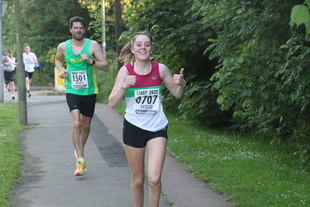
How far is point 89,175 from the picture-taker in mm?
8367

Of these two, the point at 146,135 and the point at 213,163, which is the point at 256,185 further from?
the point at 146,135

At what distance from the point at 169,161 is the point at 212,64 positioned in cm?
485

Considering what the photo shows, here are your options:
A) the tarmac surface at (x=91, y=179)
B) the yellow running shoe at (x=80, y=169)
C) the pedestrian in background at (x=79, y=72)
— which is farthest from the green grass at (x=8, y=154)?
the pedestrian in background at (x=79, y=72)

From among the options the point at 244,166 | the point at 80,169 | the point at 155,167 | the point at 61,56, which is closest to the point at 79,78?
the point at 61,56

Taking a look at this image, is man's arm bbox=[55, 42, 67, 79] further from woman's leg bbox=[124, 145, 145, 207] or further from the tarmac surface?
woman's leg bbox=[124, 145, 145, 207]

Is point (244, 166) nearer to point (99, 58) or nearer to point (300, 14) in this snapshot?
point (99, 58)

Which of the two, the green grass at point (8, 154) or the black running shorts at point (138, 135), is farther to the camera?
the green grass at point (8, 154)

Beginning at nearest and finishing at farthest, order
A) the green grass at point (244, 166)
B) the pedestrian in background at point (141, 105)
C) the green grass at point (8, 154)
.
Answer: the pedestrian in background at point (141, 105) → the green grass at point (244, 166) → the green grass at point (8, 154)

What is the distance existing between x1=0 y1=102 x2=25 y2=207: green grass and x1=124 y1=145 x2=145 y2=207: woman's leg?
161 centimetres

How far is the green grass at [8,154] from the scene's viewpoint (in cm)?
743

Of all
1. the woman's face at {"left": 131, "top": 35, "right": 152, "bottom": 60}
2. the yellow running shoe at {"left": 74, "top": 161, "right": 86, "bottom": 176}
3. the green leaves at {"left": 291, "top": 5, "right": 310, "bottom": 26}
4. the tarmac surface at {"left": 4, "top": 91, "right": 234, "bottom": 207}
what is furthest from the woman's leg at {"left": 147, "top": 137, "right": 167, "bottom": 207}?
the yellow running shoe at {"left": 74, "top": 161, "right": 86, "bottom": 176}

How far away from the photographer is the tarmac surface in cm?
684

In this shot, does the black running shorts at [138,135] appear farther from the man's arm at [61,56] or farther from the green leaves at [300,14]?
the man's arm at [61,56]

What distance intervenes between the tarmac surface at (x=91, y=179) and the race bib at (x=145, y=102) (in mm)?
1345
